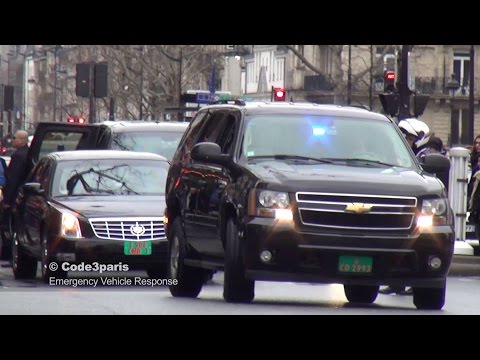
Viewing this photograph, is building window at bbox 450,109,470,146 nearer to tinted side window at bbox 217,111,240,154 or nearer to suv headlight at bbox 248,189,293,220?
tinted side window at bbox 217,111,240,154

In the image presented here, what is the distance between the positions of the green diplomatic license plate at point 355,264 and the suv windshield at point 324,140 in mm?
1227

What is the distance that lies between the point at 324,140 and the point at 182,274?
2.09 metres

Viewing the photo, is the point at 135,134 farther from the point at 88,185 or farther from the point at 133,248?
the point at 133,248

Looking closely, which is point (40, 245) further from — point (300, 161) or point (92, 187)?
point (300, 161)

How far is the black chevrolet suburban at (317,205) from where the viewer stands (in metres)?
14.2

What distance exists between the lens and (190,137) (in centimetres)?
1727

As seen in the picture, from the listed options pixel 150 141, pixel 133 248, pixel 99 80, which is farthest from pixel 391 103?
pixel 99 80

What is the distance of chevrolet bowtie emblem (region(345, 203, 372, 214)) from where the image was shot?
14.3m

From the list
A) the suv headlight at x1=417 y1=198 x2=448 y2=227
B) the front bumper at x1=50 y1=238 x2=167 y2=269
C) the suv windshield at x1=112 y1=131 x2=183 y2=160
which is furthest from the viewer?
the suv windshield at x1=112 y1=131 x2=183 y2=160

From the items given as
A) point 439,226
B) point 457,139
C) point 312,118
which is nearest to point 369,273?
point 439,226

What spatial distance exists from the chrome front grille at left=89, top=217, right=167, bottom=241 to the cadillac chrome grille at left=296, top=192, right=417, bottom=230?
17.1ft

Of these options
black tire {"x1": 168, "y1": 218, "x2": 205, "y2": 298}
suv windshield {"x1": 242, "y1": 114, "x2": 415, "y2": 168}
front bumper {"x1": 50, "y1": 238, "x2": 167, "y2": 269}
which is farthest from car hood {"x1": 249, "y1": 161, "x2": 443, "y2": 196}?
front bumper {"x1": 50, "y1": 238, "x2": 167, "y2": 269}

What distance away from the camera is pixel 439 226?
1462cm
